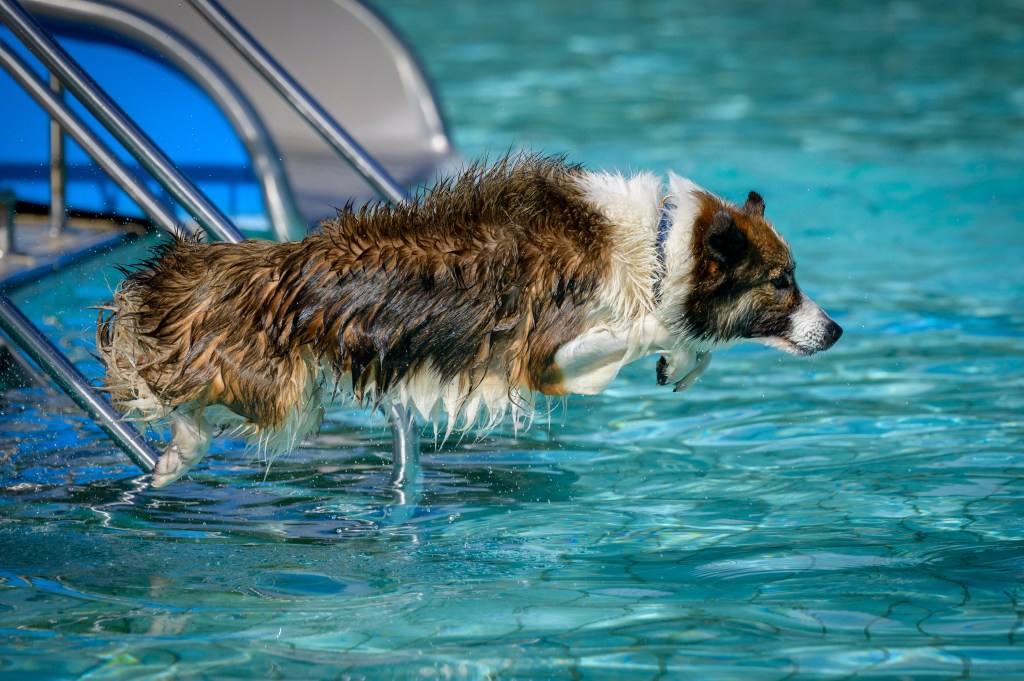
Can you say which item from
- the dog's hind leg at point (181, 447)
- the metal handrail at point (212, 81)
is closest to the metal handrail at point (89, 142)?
the dog's hind leg at point (181, 447)

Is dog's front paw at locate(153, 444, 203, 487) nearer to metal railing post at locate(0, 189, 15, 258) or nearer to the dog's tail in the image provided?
the dog's tail

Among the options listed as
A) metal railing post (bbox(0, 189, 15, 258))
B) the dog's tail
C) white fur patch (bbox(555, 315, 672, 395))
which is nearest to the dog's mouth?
white fur patch (bbox(555, 315, 672, 395))

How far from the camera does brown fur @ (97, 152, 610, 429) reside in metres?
3.83

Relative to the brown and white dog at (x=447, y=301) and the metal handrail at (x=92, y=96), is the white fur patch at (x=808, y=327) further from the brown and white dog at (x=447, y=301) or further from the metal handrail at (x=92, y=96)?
the metal handrail at (x=92, y=96)

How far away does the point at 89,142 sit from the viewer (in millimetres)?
4258

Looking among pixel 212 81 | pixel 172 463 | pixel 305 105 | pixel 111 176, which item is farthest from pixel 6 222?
pixel 172 463

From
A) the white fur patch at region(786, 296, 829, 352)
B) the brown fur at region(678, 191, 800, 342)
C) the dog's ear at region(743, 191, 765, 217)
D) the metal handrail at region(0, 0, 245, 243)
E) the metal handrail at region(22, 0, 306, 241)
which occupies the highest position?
the metal handrail at region(22, 0, 306, 241)

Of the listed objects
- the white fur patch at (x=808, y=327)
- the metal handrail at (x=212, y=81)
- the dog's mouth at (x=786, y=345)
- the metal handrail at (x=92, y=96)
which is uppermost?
the metal handrail at (x=212, y=81)

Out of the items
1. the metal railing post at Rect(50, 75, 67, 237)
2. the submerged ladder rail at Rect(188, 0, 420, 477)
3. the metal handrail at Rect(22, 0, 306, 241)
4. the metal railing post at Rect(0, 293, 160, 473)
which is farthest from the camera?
the metal handrail at Rect(22, 0, 306, 241)

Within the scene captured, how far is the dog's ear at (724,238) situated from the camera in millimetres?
3814

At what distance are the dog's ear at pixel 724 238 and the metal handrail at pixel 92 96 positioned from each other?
1565mm

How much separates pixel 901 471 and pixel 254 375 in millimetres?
2430

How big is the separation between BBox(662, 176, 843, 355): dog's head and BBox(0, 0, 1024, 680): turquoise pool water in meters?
0.67

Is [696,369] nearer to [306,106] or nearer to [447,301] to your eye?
[447,301]
